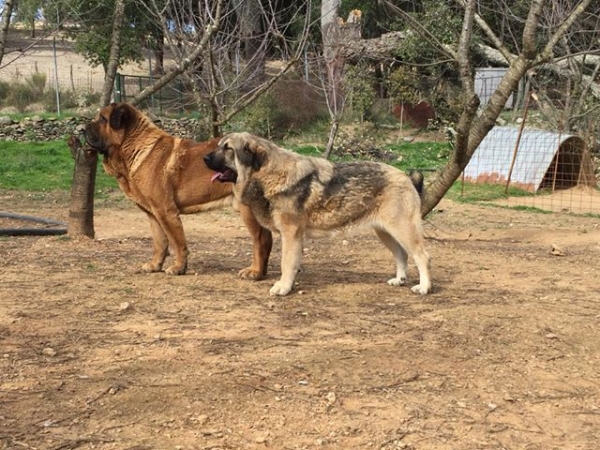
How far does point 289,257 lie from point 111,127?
250 cm


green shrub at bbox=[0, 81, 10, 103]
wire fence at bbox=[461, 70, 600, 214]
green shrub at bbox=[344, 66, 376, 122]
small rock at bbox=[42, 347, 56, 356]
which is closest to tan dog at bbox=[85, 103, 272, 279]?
small rock at bbox=[42, 347, 56, 356]

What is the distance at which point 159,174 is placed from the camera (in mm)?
7605

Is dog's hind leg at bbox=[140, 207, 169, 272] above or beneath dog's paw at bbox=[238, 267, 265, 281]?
above

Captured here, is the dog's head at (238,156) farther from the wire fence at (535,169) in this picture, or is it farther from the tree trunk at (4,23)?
the wire fence at (535,169)

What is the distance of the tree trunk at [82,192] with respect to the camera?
958 centimetres

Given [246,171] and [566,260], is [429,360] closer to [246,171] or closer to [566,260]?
[246,171]

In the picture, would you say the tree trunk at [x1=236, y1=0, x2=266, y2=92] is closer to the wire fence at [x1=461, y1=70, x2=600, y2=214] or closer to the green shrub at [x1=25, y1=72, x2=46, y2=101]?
the wire fence at [x1=461, y1=70, x2=600, y2=214]

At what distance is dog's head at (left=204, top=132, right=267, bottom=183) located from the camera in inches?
269

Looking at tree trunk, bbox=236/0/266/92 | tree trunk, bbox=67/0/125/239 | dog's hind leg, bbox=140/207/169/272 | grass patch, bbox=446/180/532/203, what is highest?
tree trunk, bbox=236/0/266/92

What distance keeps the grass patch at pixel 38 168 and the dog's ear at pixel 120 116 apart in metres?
9.76

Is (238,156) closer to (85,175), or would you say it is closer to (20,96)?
(85,175)

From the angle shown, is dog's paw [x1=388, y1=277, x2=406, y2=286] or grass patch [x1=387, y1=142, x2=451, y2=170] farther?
grass patch [x1=387, y1=142, x2=451, y2=170]

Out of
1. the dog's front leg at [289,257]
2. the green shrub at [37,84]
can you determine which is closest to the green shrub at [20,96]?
the green shrub at [37,84]

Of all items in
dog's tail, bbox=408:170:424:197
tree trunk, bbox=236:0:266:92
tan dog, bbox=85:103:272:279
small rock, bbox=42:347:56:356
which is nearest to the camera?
small rock, bbox=42:347:56:356
